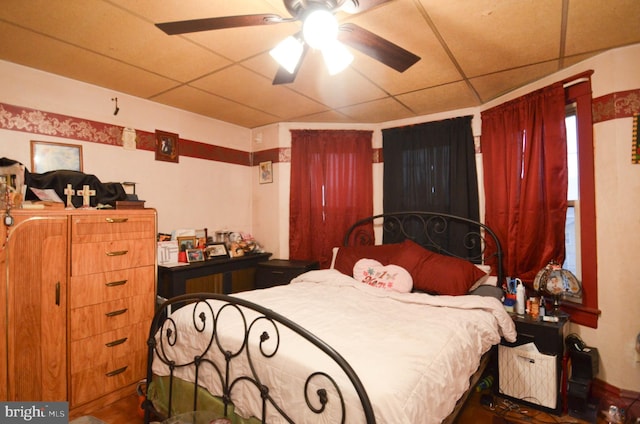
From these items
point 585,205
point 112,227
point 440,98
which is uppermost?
point 440,98

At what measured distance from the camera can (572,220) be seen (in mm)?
2436

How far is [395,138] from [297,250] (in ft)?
5.55

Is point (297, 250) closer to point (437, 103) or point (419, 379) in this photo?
point (437, 103)

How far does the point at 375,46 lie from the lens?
154cm

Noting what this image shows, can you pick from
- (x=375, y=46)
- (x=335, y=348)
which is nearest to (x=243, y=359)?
(x=335, y=348)

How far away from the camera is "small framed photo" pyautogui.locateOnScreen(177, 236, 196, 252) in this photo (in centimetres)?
315

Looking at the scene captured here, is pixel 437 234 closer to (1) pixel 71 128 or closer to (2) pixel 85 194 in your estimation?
(2) pixel 85 194

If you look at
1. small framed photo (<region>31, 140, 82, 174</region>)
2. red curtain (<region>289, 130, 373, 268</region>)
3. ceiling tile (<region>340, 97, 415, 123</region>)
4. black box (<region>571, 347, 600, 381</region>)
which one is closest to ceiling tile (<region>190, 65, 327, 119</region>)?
ceiling tile (<region>340, 97, 415, 123</region>)

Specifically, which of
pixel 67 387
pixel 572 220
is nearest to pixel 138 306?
pixel 67 387

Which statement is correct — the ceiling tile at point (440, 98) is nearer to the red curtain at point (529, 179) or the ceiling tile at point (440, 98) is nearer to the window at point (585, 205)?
the red curtain at point (529, 179)

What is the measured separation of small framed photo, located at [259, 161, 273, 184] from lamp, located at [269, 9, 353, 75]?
2.24 meters

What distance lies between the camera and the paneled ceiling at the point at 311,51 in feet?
5.53

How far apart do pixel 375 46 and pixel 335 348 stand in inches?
56.4

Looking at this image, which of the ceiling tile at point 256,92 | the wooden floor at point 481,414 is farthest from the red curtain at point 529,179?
the ceiling tile at point 256,92
